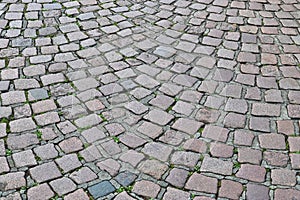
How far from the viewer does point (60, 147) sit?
3412mm

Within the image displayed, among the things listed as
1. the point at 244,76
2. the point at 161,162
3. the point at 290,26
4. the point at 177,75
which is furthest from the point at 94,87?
the point at 290,26

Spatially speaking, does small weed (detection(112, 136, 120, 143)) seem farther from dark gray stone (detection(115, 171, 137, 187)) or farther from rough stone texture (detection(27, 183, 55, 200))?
rough stone texture (detection(27, 183, 55, 200))

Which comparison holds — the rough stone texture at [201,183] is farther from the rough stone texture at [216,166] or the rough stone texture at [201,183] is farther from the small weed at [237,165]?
the small weed at [237,165]

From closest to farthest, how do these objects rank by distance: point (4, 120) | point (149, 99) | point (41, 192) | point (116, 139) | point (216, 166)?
point (41, 192) < point (216, 166) < point (116, 139) < point (4, 120) < point (149, 99)

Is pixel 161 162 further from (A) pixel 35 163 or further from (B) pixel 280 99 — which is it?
(B) pixel 280 99

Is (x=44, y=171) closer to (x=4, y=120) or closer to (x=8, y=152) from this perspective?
(x=8, y=152)

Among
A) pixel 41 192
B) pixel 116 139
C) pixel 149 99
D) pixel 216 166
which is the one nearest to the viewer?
pixel 41 192

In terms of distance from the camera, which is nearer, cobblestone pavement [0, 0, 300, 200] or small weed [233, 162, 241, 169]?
cobblestone pavement [0, 0, 300, 200]

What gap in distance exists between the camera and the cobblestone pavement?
10.4ft

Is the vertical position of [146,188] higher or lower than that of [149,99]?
lower

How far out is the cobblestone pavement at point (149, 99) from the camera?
3.17 metres

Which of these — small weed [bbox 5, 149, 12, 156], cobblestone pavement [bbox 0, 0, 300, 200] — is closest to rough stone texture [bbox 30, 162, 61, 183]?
cobblestone pavement [bbox 0, 0, 300, 200]

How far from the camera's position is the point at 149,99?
12.8ft

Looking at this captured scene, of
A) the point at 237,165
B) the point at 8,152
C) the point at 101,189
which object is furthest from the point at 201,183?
the point at 8,152
